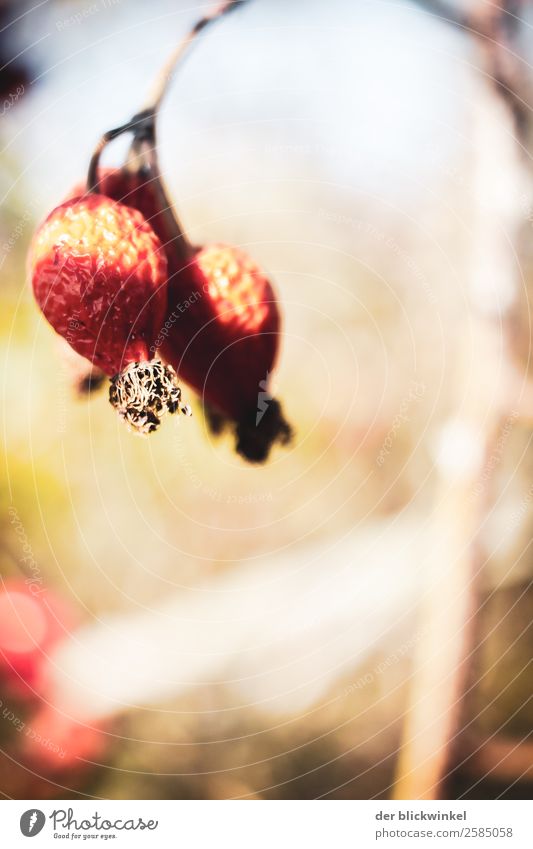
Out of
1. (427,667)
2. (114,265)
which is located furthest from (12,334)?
(427,667)

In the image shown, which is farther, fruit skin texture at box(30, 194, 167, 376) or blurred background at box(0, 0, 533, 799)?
blurred background at box(0, 0, 533, 799)

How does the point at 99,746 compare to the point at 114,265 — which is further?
the point at 99,746

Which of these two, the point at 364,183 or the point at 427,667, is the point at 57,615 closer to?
the point at 427,667

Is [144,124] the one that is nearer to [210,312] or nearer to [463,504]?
[210,312]
